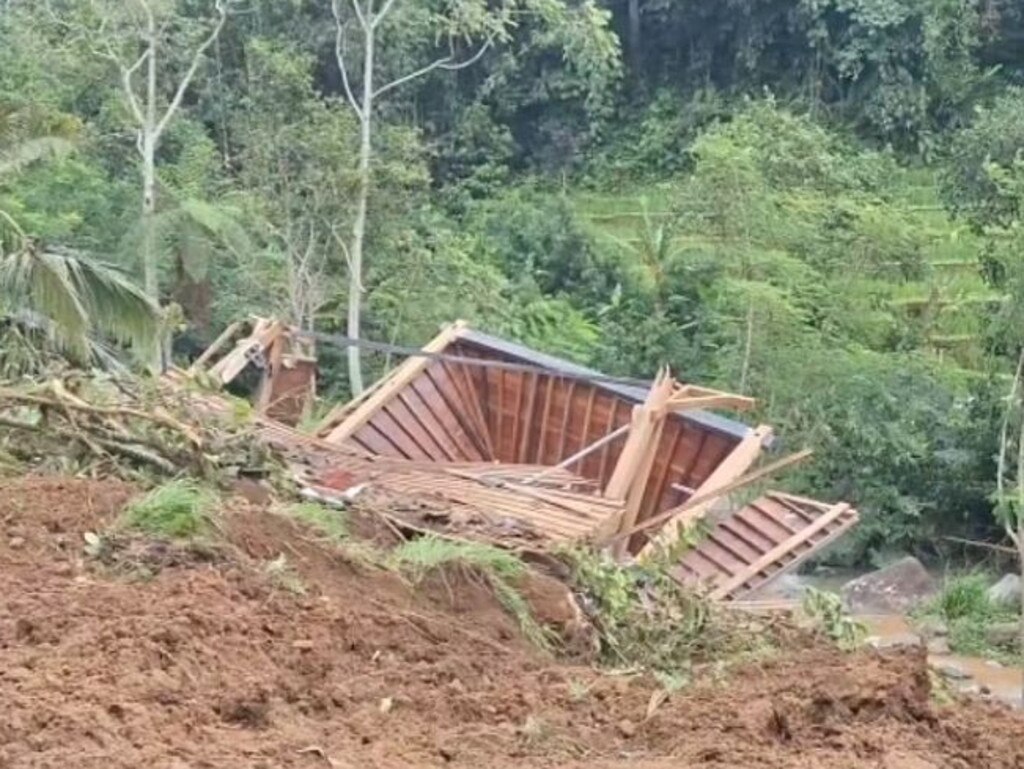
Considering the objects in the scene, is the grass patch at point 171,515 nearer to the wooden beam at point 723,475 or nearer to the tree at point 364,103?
the wooden beam at point 723,475

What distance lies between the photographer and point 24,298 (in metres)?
6.53

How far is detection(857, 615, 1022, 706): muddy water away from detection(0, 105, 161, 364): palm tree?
6565 millimetres

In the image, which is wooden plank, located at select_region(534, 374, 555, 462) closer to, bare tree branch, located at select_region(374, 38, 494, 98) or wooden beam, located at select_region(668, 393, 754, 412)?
wooden beam, located at select_region(668, 393, 754, 412)

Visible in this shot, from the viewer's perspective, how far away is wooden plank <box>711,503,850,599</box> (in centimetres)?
752

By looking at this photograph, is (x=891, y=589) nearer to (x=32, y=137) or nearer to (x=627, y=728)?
(x=32, y=137)

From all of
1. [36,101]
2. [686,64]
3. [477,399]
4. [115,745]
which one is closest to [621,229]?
[686,64]

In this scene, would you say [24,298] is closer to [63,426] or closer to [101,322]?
[101,322]

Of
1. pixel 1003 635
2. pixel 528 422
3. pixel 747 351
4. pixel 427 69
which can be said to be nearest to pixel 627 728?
pixel 528 422

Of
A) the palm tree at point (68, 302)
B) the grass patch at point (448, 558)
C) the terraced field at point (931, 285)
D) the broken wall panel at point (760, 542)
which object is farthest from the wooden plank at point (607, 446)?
Result: the terraced field at point (931, 285)

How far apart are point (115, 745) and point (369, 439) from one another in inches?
237

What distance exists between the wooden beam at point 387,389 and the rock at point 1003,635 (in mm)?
6367

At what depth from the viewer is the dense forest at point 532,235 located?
16.6m

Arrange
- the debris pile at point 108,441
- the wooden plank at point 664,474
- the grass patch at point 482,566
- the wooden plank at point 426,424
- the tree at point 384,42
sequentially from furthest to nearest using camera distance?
the tree at point 384,42, the wooden plank at point 426,424, the wooden plank at point 664,474, the debris pile at point 108,441, the grass patch at point 482,566

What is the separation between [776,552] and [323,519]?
364cm
